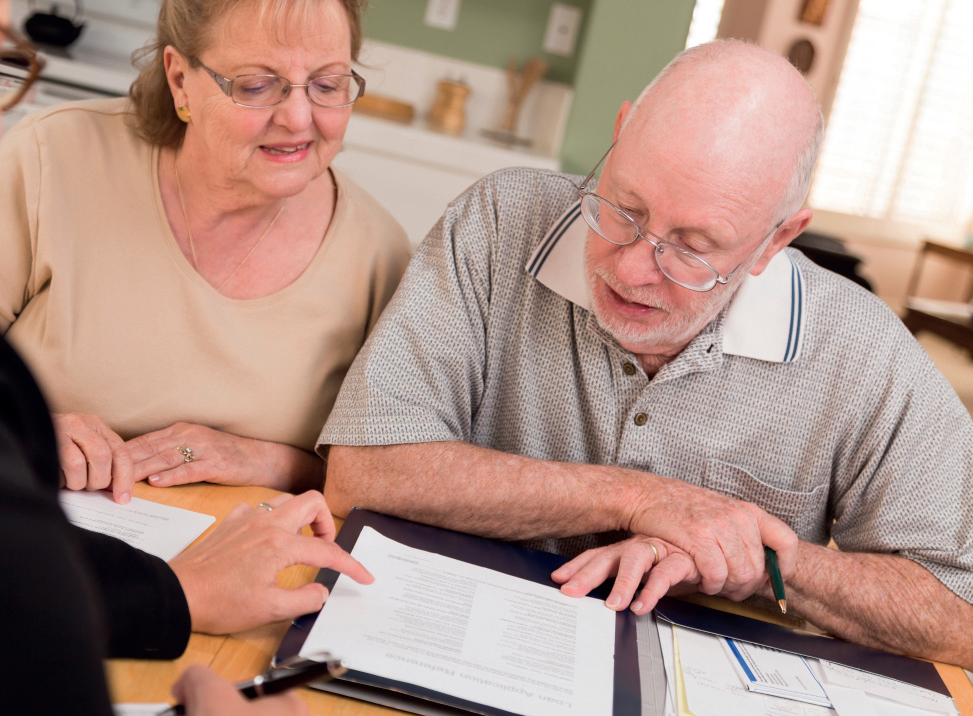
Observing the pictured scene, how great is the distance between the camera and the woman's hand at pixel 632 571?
1028 mm

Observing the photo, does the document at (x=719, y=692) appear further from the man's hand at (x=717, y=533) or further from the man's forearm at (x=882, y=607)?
the man's forearm at (x=882, y=607)

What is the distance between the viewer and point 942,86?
6.36m

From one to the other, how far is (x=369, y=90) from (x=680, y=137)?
9.13ft

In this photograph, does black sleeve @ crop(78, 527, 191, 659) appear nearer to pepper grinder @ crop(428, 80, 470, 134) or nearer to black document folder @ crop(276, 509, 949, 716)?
black document folder @ crop(276, 509, 949, 716)

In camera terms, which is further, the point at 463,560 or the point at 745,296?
the point at 745,296

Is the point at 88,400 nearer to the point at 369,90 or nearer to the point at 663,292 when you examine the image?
the point at 663,292

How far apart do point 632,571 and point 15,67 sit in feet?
2.69

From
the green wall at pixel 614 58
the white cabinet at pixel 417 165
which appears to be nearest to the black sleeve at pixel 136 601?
the white cabinet at pixel 417 165

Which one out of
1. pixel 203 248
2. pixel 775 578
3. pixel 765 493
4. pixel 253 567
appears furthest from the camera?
pixel 203 248

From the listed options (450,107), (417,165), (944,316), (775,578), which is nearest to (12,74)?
(775,578)

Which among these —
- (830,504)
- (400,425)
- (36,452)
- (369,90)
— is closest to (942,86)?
(369,90)

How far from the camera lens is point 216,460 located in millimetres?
1222

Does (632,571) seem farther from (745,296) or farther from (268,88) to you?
(268,88)

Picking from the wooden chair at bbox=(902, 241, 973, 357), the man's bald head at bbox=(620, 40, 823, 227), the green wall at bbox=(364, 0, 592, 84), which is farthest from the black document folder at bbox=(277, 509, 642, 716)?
the wooden chair at bbox=(902, 241, 973, 357)
